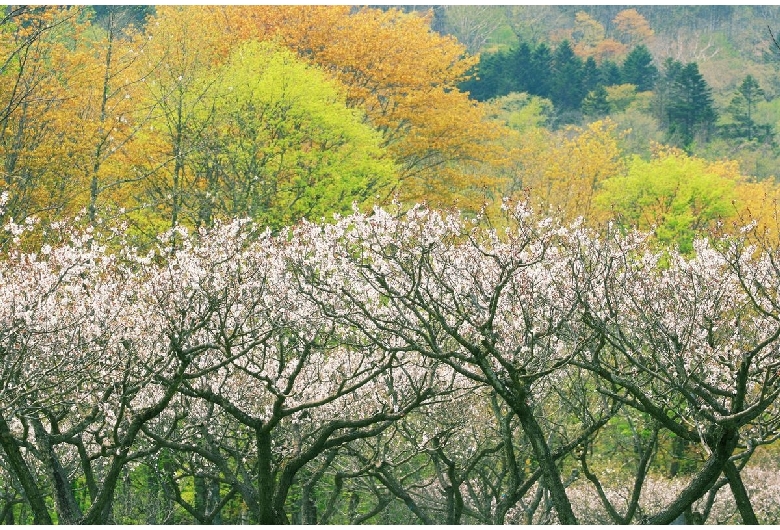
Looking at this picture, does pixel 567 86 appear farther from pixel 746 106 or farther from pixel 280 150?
pixel 280 150

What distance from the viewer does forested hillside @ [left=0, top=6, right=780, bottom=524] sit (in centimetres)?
1210

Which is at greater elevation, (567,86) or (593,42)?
(593,42)

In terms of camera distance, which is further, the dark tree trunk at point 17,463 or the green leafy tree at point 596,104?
the green leafy tree at point 596,104

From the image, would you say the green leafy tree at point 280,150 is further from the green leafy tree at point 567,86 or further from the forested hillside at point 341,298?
the green leafy tree at point 567,86

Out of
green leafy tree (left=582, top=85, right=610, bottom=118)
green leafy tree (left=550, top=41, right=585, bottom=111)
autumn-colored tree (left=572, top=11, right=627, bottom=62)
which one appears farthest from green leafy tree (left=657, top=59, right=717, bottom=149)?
autumn-colored tree (left=572, top=11, right=627, bottom=62)

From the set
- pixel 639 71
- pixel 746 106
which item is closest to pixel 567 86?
pixel 639 71

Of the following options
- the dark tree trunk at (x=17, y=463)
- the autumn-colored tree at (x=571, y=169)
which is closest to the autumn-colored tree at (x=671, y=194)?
the autumn-colored tree at (x=571, y=169)

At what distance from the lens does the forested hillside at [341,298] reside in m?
12.1

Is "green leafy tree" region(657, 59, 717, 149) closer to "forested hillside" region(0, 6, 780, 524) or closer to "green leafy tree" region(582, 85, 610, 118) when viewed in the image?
"green leafy tree" region(582, 85, 610, 118)

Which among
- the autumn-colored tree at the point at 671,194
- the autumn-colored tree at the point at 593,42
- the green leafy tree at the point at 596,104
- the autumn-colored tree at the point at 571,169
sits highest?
the autumn-colored tree at the point at 593,42

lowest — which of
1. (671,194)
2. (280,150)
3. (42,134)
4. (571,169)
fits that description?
(280,150)

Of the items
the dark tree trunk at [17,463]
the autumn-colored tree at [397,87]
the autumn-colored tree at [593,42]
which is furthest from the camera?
the autumn-colored tree at [593,42]

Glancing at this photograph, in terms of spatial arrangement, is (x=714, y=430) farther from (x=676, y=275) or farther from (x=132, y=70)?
(x=132, y=70)

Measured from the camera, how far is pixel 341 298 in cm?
1239
